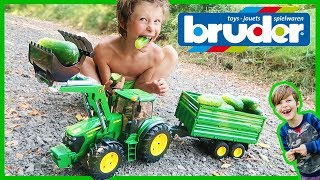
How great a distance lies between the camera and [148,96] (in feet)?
11.0

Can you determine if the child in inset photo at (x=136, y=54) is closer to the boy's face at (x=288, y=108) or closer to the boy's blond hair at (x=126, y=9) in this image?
the boy's blond hair at (x=126, y=9)

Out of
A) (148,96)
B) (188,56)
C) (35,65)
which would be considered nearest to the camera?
(35,65)

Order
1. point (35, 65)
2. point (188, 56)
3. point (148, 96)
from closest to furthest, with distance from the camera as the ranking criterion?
point (35, 65), point (148, 96), point (188, 56)

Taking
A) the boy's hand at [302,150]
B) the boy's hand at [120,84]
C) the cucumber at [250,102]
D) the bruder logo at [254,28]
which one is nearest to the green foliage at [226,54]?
the bruder logo at [254,28]

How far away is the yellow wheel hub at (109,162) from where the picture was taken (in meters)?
3.20

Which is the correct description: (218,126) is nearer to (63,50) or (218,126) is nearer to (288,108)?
(288,108)

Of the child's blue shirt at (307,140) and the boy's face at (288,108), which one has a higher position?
the boy's face at (288,108)

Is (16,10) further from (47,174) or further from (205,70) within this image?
(205,70)

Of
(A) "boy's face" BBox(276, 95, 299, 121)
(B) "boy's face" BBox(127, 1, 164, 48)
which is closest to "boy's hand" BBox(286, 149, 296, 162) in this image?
(A) "boy's face" BBox(276, 95, 299, 121)

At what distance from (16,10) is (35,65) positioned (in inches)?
23.4

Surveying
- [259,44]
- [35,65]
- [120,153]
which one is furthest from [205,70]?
[35,65]

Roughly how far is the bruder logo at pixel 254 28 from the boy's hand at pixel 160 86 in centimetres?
41

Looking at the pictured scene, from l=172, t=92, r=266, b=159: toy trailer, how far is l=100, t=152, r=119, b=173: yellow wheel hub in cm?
57

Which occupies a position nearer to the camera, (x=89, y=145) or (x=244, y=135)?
(x=89, y=145)
